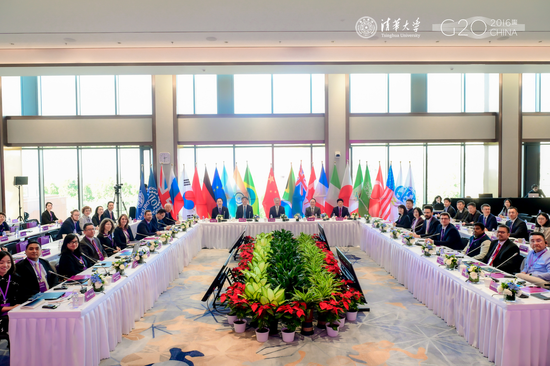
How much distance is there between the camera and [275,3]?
5.50 meters

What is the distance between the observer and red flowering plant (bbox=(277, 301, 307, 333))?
4.20 metres

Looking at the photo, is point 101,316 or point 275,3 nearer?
point 101,316

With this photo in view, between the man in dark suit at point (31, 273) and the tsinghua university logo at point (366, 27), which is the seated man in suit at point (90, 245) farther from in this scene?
the tsinghua university logo at point (366, 27)

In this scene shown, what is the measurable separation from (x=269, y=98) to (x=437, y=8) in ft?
23.0

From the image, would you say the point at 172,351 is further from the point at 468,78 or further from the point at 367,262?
the point at 468,78

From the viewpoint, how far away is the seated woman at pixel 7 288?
3816mm

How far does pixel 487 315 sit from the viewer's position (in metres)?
3.82

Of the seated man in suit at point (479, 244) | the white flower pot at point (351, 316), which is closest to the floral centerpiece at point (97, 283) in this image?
the white flower pot at point (351, 316)

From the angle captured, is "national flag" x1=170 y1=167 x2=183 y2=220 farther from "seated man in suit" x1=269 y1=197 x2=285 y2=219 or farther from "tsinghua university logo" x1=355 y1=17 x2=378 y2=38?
"tsinghua university logo" x1=355 y1=17 x2=378 y2=38

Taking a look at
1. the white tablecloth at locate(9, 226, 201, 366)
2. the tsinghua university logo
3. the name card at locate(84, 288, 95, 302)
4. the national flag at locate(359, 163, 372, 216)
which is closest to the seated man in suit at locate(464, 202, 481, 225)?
the national flag at locate(359, 163, 372, 216)

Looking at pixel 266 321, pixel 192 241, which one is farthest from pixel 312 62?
pixel 266 321

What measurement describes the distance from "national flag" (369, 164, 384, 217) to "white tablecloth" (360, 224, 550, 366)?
591 centimetres

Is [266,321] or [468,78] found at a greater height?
[468,78]

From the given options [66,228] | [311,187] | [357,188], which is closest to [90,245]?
[66,228]
